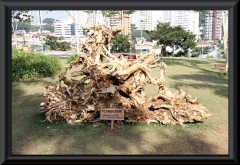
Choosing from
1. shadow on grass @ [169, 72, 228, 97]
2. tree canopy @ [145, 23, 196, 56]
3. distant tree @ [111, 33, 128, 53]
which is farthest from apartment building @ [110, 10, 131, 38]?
shadow on grass @ [169, 72, 228, 97]

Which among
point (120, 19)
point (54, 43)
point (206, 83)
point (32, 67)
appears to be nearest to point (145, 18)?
point (54, 43)

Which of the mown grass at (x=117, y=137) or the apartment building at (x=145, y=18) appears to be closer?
the mown grass at (x=117, y=137)

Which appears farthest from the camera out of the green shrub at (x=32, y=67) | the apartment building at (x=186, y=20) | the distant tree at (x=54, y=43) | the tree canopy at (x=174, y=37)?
the apartment building at (x=186, y=20)

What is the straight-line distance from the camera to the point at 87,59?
8695 millimetres

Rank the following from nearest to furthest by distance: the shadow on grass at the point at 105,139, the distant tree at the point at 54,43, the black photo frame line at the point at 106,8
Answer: the black photo frame line at the point at 106,8, the shadow on grass at the point at 105,139, the distant tree at the point at 54,43

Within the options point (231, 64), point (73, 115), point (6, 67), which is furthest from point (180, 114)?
point (6, 67)

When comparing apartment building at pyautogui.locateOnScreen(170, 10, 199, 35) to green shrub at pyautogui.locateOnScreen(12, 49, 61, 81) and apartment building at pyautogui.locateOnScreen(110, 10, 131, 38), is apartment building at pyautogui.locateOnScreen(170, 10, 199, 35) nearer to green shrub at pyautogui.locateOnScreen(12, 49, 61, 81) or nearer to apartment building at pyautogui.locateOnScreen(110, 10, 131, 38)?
apartment building at pyautogui.locateOnScreen(110, 10, 131, 38)

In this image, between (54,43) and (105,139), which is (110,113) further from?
(54,43)

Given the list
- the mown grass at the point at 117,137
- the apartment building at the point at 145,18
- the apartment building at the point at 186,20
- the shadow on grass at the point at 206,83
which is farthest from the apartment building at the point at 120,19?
the apartment building at the point at 186,20

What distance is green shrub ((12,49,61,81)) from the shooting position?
16156 millimetres

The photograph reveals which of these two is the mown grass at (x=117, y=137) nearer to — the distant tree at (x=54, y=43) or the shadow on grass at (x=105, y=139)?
the shadow on grass at (x=105, y=139)

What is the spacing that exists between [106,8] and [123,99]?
225 inches

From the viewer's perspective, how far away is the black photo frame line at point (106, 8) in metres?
2.51

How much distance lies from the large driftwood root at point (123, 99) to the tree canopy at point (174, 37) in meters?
25.0
